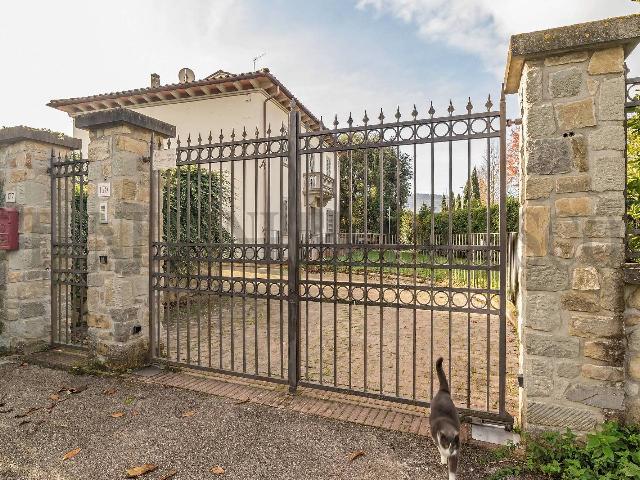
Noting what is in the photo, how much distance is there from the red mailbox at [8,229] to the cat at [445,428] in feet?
18.5

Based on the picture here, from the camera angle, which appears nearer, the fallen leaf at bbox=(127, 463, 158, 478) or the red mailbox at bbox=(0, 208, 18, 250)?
the fallen leaf at bbox=(127, 463, 158, 478)

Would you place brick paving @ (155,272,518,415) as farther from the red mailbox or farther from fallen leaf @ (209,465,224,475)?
the red mailbox

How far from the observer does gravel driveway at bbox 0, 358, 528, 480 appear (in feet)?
8.71

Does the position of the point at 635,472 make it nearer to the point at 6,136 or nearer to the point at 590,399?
the point at 590,399

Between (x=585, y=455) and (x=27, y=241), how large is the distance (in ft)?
21.5

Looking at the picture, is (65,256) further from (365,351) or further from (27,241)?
(365,351)

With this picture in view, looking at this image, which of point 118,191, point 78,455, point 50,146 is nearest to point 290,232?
point 118,191

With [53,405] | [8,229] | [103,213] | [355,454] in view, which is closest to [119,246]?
[103,213]

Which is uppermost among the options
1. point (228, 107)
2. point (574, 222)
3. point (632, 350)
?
point (228, 107)

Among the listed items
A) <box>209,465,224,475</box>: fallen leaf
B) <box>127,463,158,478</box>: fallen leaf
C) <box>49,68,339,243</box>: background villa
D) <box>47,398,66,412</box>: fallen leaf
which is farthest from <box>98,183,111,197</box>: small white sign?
<box>49,68,339,243</box>: background villa

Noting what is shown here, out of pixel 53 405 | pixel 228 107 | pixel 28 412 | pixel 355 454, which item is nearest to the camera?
pixel 355 454

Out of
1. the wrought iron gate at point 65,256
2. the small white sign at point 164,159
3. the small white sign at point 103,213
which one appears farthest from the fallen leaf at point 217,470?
the wrought iron gate at point 65,256

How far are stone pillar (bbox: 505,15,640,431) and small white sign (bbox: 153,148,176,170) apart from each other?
3.70 meters

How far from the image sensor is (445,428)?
95.4 inches
